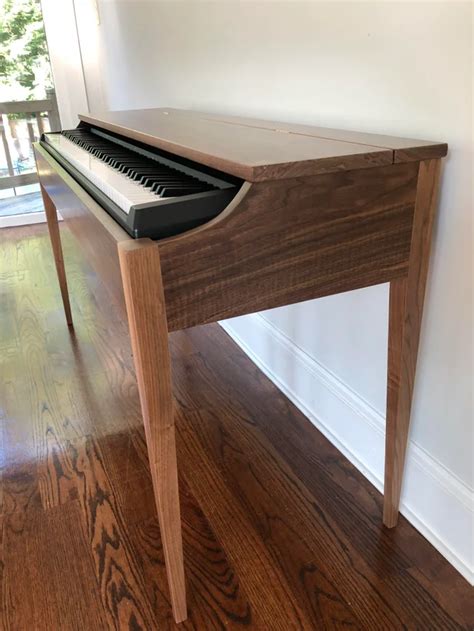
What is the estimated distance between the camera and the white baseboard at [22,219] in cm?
338

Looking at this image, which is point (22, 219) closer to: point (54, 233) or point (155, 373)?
point (54, 233)

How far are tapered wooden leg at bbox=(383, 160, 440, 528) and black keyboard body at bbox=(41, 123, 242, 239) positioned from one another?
0.94ft

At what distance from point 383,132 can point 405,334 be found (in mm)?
364

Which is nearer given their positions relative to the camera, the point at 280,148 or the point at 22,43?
the point at 280,148

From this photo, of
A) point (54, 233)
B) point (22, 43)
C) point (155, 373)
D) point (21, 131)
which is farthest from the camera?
point (21, 131)

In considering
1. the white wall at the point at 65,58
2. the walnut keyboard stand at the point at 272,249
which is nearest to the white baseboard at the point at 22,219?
the white wall at the point at 65,58

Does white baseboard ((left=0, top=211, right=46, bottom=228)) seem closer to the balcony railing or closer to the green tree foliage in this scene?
the balcony railing

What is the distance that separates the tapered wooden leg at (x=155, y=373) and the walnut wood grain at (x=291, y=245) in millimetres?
20

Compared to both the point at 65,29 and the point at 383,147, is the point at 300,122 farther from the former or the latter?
the point at 65,29

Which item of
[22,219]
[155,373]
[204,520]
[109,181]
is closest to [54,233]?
[109,181]

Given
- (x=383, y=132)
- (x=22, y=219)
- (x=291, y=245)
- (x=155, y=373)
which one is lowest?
(x=22, y=219)

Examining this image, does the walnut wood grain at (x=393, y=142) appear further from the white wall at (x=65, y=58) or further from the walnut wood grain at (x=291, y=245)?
the white wall at (x=65, y=58)

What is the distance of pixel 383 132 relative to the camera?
943 mm

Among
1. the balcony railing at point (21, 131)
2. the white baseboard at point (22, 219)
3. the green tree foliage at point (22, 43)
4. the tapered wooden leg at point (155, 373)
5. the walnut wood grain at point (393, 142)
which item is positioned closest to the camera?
the tapered wooden leg at point (155, 373)
